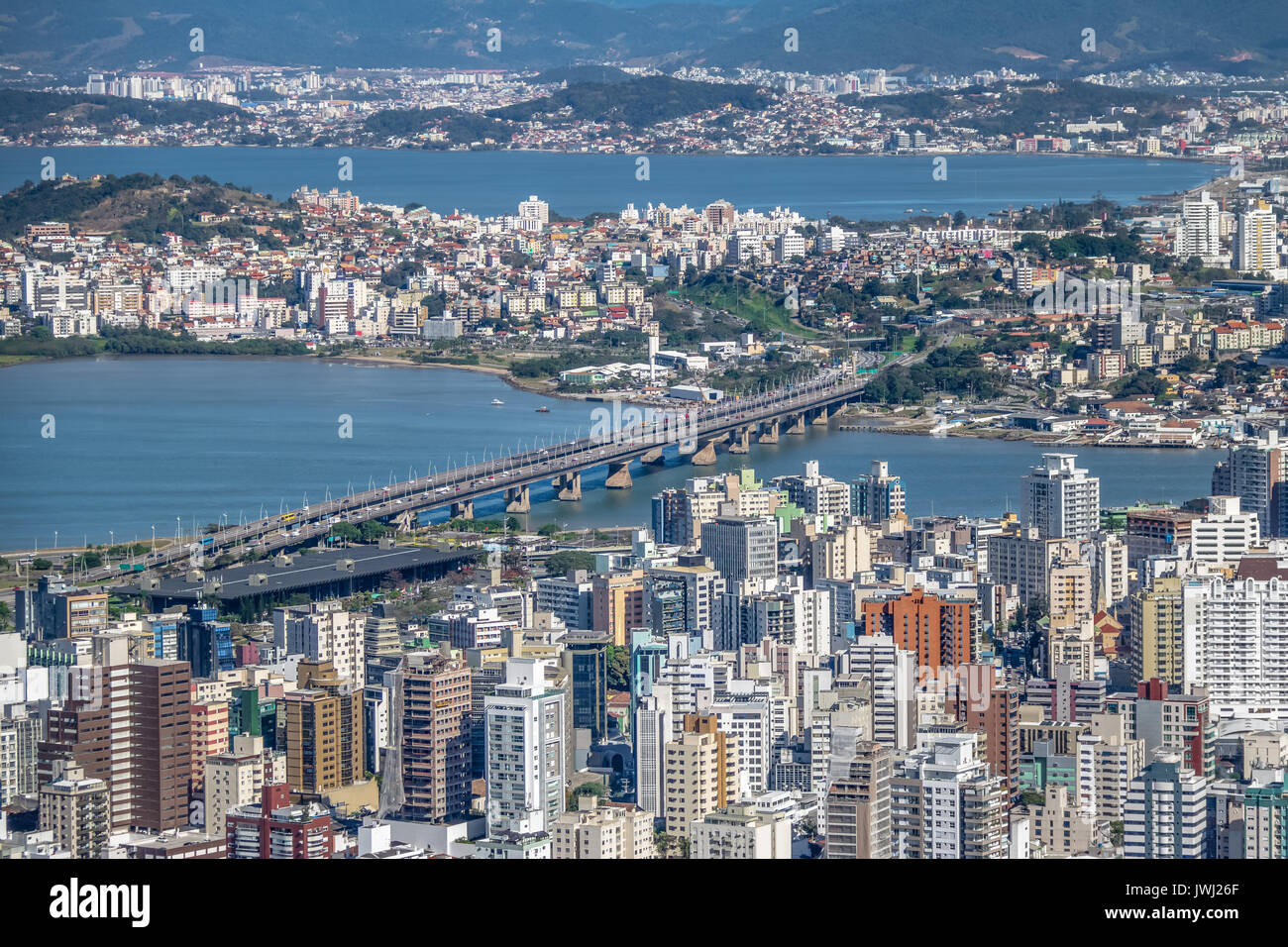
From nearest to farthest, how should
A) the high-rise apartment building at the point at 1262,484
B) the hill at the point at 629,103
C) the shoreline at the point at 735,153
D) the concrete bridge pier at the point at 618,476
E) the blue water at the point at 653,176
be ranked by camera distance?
the high-rise apartment building at the point at 1262,484 → the concrete bridge pier at the point at 618,476 → the blue water at the point at 653,176 → the shoreline at the point at 735,153 → the hill at the point at 629,103

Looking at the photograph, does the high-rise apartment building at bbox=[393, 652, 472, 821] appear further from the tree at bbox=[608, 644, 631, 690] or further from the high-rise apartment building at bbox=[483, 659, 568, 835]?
the tree at bbox=[608, 644, 631, 690]

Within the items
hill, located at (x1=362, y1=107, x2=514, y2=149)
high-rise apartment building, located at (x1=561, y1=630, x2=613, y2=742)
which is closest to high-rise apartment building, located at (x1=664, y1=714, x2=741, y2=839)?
high-rise apartment building, located at (x1=561, y1=630, x2=613, y2=742)

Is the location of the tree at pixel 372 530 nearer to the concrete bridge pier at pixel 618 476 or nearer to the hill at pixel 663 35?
the concrete bridge pier at pixel 618 476

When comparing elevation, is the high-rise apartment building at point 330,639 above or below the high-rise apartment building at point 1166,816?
below

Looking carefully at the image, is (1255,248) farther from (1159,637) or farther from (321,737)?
(321,737)

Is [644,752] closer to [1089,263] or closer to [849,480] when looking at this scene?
[849,480]

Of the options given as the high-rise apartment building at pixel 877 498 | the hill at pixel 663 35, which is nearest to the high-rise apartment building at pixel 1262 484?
the high-rise apartment building at pixel 877 498
